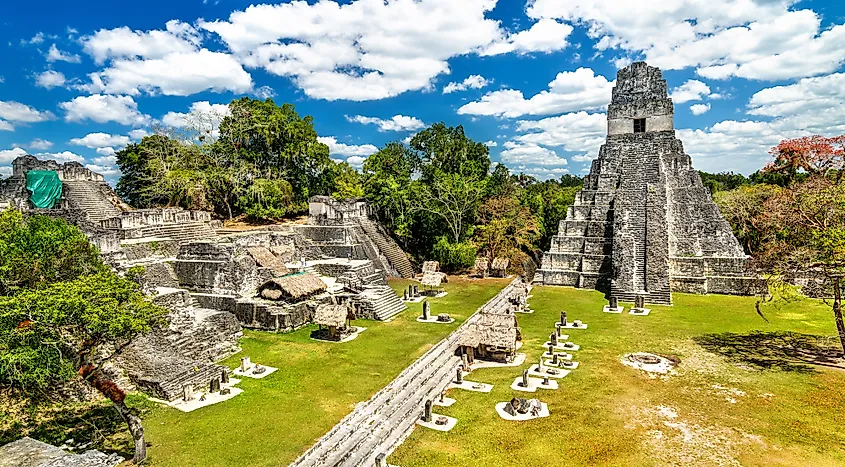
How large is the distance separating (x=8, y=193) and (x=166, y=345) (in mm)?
18964

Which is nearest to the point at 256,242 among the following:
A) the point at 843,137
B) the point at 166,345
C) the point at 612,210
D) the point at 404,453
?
the point at 166,345

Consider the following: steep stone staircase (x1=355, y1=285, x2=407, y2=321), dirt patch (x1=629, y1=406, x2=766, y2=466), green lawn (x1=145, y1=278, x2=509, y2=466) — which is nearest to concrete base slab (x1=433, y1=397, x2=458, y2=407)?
green lawn (x1=145, y1=278, x2=509, y2=466)

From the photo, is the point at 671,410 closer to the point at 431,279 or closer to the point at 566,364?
the point at 566,364

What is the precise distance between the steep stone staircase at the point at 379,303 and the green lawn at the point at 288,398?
0.54 meters

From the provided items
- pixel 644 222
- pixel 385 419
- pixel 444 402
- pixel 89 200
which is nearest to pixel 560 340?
pixel 444 402

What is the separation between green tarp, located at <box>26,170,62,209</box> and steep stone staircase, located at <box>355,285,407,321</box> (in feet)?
57.9

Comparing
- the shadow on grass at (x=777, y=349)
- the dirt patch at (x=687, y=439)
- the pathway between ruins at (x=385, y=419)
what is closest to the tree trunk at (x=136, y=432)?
the pathway between ruins at (x=385, y=419)

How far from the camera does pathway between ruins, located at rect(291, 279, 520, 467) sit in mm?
9492

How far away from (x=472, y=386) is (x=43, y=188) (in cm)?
2525

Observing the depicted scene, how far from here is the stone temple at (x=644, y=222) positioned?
2409 cm

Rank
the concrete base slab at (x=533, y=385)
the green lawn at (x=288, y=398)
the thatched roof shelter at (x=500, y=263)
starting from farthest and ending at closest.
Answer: the thatched roof shelter at (x=500, y=263) < the concrete base slab at (x=533, y=385) < the green lawn at (x=288, y=398)

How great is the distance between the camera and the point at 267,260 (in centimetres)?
2166

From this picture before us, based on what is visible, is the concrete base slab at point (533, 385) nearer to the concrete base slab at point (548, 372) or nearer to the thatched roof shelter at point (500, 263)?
the concrete base slab at point (548, 372)

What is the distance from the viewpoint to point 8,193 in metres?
25.5
